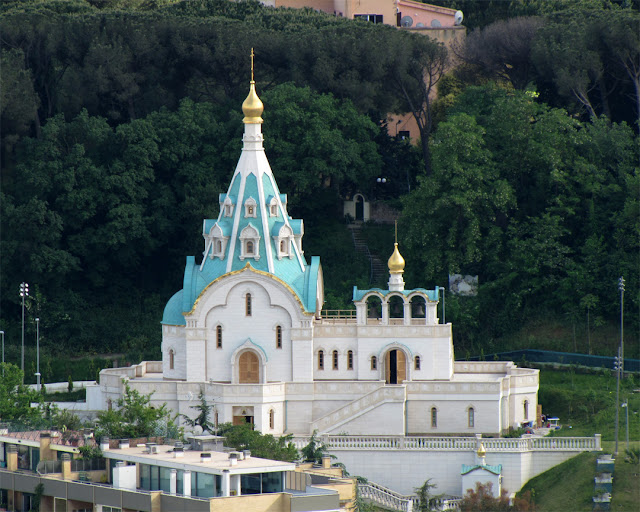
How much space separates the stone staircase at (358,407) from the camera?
291ft

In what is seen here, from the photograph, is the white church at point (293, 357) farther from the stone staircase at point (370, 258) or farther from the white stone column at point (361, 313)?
the stone staircase at point (370, 258)

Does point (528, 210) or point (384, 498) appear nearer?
point (384, 498)

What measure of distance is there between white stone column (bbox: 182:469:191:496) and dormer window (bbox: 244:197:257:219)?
80.2 feet

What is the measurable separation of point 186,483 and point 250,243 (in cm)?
2367

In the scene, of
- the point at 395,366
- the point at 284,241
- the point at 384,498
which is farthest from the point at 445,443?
the point at 284,241

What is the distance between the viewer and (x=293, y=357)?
9044 centimetres

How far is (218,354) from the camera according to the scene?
9075 cm

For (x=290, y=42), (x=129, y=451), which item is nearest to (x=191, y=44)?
(x=290, y=42)

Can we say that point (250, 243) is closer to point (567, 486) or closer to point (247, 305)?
point (247, 305)

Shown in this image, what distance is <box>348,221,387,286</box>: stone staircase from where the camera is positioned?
10731cm

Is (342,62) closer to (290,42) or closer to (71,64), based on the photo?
(290,42)

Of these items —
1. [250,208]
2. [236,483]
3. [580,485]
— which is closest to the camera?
[236,483]

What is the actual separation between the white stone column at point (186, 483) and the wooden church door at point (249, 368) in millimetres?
22032

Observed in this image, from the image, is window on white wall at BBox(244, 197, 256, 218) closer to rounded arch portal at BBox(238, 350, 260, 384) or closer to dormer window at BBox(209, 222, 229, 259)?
dormer window at BBox(209, 222, 229, 259)
